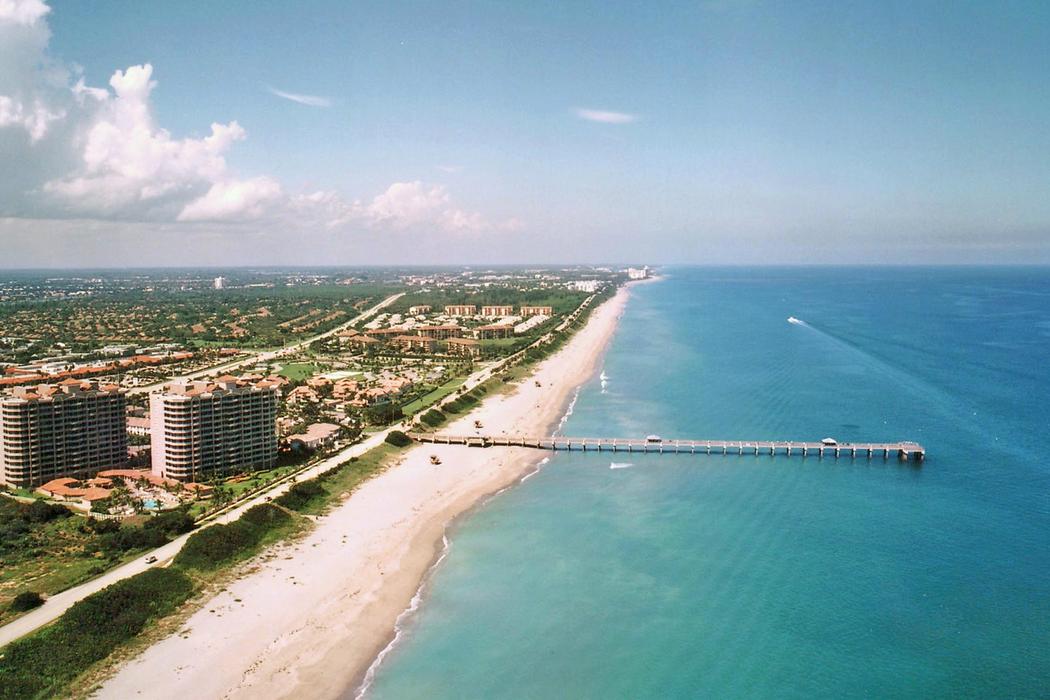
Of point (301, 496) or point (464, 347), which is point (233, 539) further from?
point (464, 347)

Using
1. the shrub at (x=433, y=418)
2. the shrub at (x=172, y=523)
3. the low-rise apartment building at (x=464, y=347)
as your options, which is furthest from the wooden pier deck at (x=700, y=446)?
the low-rise apartment building at (x=464, y=347)

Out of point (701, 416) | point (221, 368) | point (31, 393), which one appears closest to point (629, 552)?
point (701, 416)

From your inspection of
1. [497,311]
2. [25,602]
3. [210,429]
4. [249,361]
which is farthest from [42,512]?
[497,311]

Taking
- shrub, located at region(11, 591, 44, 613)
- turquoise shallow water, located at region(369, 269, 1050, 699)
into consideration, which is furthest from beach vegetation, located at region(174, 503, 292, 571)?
turquoise shallow water, located at region(369, 269, 1050, 699)

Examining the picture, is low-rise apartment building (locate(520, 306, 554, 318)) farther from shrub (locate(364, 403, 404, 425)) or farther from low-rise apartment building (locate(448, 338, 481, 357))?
shrub (locate(364, 403, 404, 425))

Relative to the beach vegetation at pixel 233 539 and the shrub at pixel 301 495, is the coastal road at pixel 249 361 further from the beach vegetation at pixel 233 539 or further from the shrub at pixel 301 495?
the beach vegetation at pixel 233 539

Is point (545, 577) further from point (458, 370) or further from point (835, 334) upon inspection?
point (835, 334)
